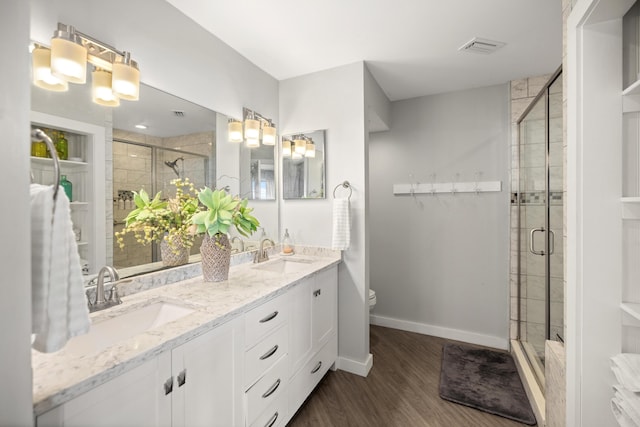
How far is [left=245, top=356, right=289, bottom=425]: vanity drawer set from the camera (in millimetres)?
→ 1347

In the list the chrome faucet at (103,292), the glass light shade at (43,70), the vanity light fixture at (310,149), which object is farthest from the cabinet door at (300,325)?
the glass light shade at (43,70)

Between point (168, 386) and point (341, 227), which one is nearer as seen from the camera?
point (168, 386)

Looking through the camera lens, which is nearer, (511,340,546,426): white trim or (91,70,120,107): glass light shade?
(91,70,120,107): glass light shade

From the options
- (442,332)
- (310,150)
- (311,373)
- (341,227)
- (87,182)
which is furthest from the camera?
(442,332)

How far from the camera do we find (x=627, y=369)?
3.44 ft

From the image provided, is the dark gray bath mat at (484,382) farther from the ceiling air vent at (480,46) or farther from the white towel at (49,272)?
the ceiling air vent at (480,46)

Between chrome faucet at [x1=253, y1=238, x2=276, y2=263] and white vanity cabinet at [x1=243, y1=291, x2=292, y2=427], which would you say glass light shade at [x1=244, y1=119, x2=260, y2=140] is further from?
white vanity cabinet at [x1=243, y1=291, x2=292, y2=427]

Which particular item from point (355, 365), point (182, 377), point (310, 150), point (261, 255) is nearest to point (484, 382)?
point (355, 365)

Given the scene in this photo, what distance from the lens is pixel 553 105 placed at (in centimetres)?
184

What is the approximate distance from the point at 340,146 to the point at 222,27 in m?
1.18

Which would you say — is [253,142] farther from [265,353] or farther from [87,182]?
[265,353]

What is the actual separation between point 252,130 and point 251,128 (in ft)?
0.06

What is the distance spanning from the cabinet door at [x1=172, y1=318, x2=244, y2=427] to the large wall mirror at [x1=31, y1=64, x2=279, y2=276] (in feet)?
2.22

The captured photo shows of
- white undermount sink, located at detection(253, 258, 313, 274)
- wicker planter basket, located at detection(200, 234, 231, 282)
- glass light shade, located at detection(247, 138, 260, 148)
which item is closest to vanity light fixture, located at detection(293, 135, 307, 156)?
glass light shade, located at detection(247, 138, 260, 148)
